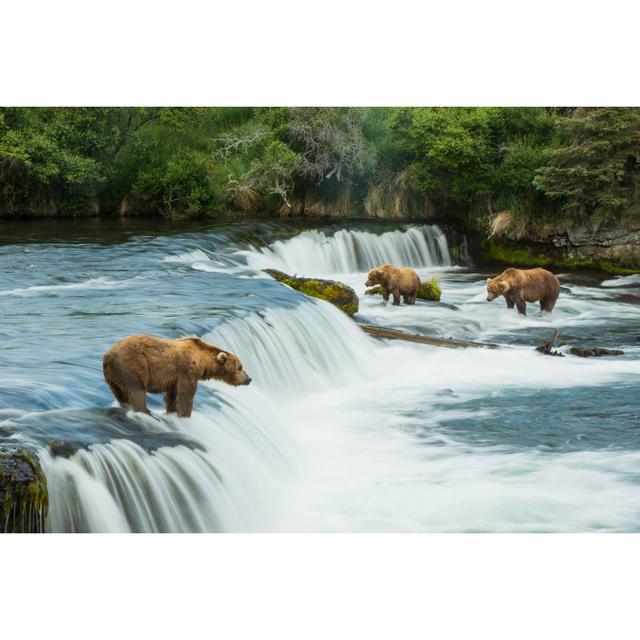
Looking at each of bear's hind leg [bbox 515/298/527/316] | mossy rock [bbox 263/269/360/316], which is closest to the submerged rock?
bear's hind leg [bbox 515/298/527/316]

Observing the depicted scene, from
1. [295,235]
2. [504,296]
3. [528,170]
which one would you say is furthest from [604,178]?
[295,235]

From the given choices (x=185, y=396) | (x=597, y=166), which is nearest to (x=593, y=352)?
(x=597, y=166)

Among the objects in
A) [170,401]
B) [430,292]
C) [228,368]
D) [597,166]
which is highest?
[597,166]

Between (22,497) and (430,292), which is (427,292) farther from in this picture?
(22,497)

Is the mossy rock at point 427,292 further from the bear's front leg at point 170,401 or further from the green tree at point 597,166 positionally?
the bear's front leg at point 170,401

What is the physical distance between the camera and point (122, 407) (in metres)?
7.66

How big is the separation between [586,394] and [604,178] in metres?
6.98

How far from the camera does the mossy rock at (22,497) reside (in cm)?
615

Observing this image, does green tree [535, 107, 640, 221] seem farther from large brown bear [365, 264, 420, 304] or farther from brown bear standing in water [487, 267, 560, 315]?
large brown bear [365, 264, 420, 304]

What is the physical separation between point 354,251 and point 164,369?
10.6 m

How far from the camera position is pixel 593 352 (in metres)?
12.1

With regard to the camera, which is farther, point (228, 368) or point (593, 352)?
point (593, 352)

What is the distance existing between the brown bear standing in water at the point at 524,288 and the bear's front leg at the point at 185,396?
7216mm
